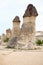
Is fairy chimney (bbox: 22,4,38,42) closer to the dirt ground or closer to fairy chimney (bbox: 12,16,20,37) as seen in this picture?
fairy chimney (bbox: 12,16,20,37)

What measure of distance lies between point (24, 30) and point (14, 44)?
1.67 m

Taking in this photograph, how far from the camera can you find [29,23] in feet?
54.6

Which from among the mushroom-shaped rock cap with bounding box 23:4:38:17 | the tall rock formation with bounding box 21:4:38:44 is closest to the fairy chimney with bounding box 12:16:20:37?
the tall rock formation with bounding box 21:4:38:44

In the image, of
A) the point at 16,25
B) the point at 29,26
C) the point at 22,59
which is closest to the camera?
the point at 22,59

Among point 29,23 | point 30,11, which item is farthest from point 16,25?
point 29,23

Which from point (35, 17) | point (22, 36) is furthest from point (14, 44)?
point (35, 17)

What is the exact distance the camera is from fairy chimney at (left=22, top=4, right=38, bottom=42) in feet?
53.4

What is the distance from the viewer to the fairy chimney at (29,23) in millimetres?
16272

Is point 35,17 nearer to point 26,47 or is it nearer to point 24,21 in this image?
point 24,21

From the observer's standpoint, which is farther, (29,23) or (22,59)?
(29,23)

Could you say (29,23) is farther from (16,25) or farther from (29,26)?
(16,25)

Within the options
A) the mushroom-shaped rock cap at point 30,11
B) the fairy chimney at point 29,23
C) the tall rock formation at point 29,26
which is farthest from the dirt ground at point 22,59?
the mushroom-shaped rock cap at point 30,11

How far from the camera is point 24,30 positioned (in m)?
16.5

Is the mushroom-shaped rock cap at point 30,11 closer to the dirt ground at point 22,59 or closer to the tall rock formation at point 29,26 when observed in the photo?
the tall rock formation at point 29,26
